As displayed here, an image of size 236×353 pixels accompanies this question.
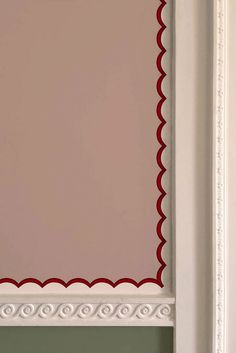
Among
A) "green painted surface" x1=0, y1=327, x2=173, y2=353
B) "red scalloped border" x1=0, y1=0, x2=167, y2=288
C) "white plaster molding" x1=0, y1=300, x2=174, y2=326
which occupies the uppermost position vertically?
"red scalloped border" x1=0, y1=0, x2=167, y2=288

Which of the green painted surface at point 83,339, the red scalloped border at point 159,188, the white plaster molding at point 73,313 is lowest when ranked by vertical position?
the green painted surface at point 83,339

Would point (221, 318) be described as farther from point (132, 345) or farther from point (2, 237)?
point (2, 237)

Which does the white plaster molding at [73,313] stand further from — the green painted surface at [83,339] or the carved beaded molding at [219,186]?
the carved beaded molding at [219,186]

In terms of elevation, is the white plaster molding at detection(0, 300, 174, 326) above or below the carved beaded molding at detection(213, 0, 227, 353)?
below

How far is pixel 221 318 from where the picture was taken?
136 cm

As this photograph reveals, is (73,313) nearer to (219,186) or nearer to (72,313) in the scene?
(72,313)

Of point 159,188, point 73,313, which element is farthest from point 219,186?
point 73,313

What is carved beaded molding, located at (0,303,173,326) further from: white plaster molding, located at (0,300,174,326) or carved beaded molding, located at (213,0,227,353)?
carved beaded molding, located at (213,0,227,353)

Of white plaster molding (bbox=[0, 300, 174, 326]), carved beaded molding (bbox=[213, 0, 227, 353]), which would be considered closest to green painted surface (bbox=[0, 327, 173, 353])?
white plaster molding (bbox=[0, 300, 174, 326])

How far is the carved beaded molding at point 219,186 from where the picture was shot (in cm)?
136

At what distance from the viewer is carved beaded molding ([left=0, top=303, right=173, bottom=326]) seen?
1345 millimetres

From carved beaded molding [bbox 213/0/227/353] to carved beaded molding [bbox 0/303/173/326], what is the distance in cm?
20

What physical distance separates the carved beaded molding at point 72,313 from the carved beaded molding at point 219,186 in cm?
20

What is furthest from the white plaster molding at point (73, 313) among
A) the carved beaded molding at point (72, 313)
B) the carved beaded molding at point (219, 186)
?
the carved beaded molding at point (219, 186)
